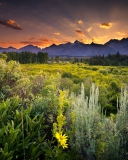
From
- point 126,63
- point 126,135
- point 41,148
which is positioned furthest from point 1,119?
point 126,63

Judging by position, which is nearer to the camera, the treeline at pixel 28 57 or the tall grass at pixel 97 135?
the tall grass at pixel 97 135

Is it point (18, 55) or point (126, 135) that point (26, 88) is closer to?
point (126, 135)

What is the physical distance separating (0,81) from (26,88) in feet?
3.28

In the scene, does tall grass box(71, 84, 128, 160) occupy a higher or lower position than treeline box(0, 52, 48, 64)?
lower

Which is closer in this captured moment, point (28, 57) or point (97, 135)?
point (97, 135)

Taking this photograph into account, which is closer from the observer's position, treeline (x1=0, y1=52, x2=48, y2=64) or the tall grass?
the tall grass

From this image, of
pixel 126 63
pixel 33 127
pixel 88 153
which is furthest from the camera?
pixel 126 63

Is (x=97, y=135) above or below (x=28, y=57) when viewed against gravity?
below

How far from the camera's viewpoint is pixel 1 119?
460cm

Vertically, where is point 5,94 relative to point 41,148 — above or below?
above

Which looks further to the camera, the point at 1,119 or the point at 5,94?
the point at 5,94

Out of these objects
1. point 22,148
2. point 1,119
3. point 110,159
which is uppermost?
point 1,119

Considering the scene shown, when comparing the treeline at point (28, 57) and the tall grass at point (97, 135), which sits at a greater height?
the treeline at point (28, 57)

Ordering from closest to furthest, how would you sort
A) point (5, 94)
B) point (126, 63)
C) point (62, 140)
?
point (62, 140), point (5, 94), point (126, 63)
